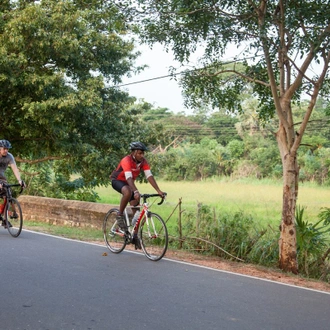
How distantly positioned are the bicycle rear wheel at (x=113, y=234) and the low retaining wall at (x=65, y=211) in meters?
2.39

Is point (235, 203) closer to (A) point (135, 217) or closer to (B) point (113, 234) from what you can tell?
(B) point (113, 234)

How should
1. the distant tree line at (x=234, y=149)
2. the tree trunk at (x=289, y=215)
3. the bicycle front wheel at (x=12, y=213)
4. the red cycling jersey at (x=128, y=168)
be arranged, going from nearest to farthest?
the red cycling jersey at (x=128, y=168) < the tree trunk at (x=289, y=215) < the bicycle front wheel at (x=12, y=213) < the distant tree line at (x=234, y=149)

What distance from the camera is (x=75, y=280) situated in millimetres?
6973

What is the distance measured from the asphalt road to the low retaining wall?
12.4 ft

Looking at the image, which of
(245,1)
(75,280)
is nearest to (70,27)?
(245,1)

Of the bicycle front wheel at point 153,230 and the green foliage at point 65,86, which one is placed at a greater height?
the green foliage at point 65,86

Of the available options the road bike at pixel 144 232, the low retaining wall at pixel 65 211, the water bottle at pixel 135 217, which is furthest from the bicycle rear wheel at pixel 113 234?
the low retaining wall at pixel 65 211

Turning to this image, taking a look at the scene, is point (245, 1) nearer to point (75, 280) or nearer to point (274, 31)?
point (274, 31)

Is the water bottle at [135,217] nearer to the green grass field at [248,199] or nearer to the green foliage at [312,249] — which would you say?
the green foliage at [312,249]

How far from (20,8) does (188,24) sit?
909 cm

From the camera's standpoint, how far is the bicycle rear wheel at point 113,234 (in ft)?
31.0

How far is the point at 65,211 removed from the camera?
44.5 feet

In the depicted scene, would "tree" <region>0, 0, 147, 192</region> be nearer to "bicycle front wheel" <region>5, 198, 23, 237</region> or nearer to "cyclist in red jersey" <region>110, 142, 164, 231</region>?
"bicycle front wheel" <region>5, 198, 23, 237</region>

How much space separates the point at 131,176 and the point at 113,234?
151cm
